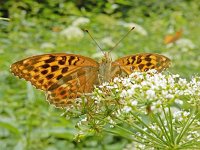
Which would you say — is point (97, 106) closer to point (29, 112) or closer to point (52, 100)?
point (52, 100)

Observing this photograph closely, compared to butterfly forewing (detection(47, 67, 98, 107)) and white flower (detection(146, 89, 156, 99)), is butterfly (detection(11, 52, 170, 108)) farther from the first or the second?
white flower (detection(146, 89, 156, 99))

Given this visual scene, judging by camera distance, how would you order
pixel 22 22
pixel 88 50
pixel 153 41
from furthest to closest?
pixel 153 41, pixel 22 22, pixel 88 50

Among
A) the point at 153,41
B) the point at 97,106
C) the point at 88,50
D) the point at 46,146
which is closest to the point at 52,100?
the point at 97,106

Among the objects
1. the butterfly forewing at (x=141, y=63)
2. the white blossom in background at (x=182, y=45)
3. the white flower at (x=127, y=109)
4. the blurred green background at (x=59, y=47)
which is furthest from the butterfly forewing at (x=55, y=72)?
the white blossom in background at (x=182, y=45)

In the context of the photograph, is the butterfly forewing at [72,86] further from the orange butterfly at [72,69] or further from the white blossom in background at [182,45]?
the white blossom in background at [182,45]

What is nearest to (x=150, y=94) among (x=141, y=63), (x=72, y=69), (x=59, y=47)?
(x=141, y=63)

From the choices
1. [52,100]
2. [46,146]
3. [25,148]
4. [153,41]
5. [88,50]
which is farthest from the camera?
[153,41]
